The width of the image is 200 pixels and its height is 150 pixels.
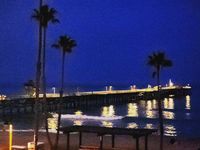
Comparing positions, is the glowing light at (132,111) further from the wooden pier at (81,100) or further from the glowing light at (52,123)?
the glowing light at (52,123)

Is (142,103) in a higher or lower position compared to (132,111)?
higher

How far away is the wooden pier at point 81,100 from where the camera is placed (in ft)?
267

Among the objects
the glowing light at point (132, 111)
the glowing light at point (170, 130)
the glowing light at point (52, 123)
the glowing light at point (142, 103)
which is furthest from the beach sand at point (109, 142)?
the glowing light at point (142, 103)

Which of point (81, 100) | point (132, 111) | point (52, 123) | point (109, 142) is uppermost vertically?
point (81, 100)

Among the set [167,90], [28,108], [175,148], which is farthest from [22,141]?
[167,90]

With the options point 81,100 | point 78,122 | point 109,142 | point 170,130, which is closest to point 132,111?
point 81,100

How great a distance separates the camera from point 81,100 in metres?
104

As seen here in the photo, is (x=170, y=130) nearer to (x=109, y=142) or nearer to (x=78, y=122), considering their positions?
(x=78, y=122)

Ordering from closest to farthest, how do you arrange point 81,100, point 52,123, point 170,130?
point 170,130
point 52,123
point 81,100

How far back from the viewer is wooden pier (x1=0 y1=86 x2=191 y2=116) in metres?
81.2

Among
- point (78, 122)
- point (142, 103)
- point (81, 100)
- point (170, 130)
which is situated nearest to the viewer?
point (170, 130)

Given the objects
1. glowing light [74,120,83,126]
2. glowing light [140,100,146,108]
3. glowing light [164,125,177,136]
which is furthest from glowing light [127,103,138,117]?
glowing light [164,125,177,136]

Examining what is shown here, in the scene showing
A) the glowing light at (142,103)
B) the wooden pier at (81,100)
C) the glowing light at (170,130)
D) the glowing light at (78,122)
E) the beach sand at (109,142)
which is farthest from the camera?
the glowing light at (142,103)

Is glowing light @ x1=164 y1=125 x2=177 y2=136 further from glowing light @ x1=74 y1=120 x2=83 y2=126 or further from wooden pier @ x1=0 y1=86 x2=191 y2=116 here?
glowing light @ x1=74 y1=120 x2=83 y2=126
